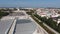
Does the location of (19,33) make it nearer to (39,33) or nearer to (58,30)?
(39,33)

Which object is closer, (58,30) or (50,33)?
(50,33)

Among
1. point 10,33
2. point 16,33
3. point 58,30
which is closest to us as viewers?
point 10,33

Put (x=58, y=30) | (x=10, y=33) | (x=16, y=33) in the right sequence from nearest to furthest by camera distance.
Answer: (x=10, y=33) < (x=16, y=33) < (x=58, y=30)

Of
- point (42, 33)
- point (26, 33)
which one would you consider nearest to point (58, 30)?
point (42, 33)

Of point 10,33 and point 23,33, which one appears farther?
point 23,33

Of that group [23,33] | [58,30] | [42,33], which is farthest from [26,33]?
[58,30]

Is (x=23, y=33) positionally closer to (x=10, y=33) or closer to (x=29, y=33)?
(x=29, y=33)

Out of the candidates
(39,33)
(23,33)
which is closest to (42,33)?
(39,33)

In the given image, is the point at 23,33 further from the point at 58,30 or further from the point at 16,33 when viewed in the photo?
the point at 58,30
